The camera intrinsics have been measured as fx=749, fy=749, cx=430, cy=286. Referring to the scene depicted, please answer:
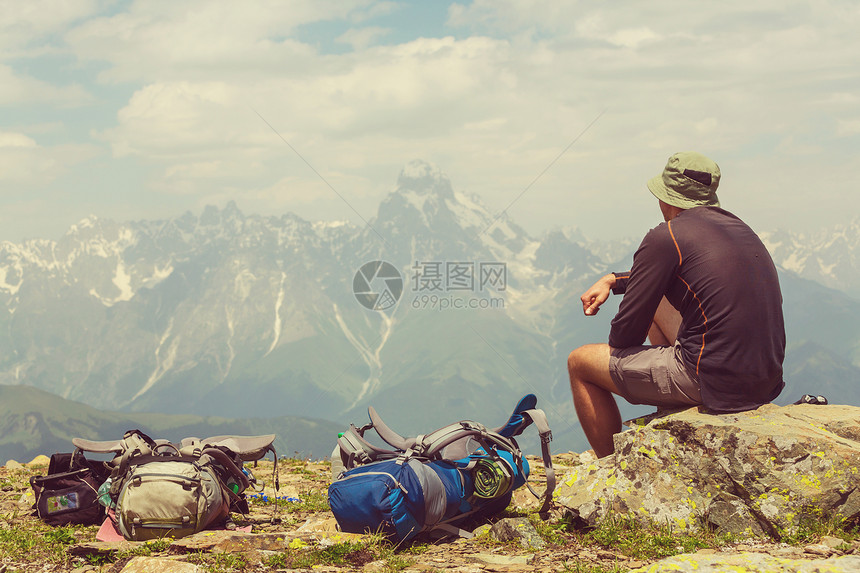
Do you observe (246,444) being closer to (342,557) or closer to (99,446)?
(99,446)

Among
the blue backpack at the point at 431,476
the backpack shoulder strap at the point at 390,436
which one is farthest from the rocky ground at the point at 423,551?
the backpack shoulder strap at the point at 390,436

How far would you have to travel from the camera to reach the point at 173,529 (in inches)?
302

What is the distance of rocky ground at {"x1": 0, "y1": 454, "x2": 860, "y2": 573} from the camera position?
244 inches

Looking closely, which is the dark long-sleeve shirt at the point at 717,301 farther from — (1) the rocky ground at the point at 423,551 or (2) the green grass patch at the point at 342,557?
(2) the green grass patch at the point at 342,557

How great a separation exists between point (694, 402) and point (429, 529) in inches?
115

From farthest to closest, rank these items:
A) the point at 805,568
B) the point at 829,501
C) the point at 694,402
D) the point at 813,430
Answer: the point at 694,402 → the point at 813,430 → the point at 829,501 → the point at 805,568

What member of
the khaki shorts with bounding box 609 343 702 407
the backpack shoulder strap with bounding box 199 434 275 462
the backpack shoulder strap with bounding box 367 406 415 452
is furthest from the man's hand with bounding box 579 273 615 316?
the backpack shoulder strap with bounding box 199 434 275 462

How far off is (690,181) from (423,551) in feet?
14.9

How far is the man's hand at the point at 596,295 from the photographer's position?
7.55 m

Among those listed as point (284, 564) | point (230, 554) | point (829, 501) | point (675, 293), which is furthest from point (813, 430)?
point (230, 554)

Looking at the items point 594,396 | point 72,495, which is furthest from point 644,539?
point 72,495

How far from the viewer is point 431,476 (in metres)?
7.48

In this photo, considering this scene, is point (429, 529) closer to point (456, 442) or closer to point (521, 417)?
point (456, 442)

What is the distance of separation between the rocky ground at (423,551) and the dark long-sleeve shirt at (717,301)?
1419mm
